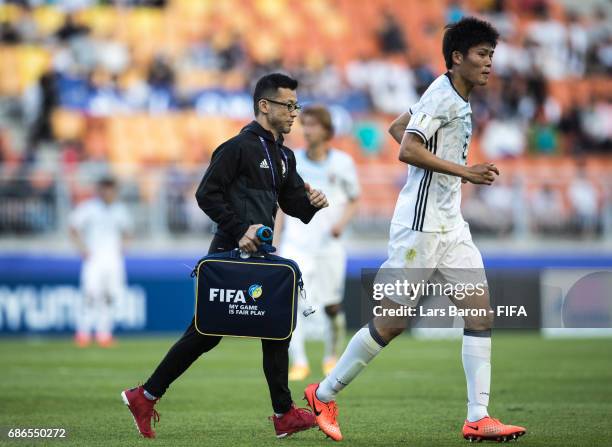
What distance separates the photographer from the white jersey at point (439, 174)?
7.21 meters

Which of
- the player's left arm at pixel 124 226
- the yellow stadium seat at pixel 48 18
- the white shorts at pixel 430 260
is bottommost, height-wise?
the player's left arm at pixel 124 226

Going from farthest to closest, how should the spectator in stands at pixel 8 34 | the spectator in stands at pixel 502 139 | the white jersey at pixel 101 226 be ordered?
the spectator in stands at pixel 502 139 → the spectator in stands at pixel 8 34 → the white jersey at pixel 101 226

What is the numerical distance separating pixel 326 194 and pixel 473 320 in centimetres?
538

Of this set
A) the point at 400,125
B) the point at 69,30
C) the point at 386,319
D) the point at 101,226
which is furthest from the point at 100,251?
the point at 386,319

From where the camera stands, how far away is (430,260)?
7.25 metres

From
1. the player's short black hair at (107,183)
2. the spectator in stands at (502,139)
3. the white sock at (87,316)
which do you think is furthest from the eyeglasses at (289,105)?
the spectator in stands at (502,139)

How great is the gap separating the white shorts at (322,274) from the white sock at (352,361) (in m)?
5.19

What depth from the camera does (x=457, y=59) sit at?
731 centimetres

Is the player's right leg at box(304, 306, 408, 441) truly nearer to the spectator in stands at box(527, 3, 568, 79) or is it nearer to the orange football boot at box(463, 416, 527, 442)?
the orange football boot at box(463, 416, 527, 442)

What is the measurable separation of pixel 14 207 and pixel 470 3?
1545 centimetres

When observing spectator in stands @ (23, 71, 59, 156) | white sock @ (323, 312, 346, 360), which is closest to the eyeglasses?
white sock @ (323, 312, 346, 360)

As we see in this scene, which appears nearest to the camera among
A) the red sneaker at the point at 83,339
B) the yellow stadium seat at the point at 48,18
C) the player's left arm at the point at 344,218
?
the player's left arm at the point at 344,218

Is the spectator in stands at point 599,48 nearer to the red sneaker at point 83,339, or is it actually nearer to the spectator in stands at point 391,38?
the spectator in stands at point 391,38

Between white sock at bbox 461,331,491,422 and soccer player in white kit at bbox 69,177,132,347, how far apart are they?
11339mm
